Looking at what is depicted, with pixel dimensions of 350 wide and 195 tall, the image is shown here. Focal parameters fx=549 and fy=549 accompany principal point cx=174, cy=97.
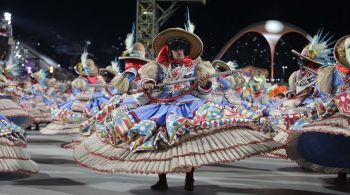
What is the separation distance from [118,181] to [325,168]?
222 cm

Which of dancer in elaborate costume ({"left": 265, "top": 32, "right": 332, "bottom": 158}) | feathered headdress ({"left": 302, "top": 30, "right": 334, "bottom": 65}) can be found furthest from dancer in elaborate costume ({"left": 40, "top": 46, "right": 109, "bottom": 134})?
feathered headdress ({"left": 302, "top": 30, "right": 334, "bottom": 65})

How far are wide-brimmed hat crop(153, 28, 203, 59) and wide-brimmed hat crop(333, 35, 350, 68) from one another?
4.60 feet

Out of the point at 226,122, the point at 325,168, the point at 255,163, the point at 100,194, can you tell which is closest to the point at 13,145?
the point at 100,194

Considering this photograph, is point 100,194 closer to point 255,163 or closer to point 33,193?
point 33,193

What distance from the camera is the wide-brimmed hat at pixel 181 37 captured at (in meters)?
5.65

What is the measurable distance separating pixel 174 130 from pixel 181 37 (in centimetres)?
124

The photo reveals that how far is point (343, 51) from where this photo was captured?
18.3 feet

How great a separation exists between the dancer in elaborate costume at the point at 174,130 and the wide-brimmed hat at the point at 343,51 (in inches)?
49.8

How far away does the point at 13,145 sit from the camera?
19.0 feet

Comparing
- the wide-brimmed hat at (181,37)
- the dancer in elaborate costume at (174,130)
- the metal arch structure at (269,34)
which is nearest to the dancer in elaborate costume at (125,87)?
the dancer in elaborate costume at (174,130)

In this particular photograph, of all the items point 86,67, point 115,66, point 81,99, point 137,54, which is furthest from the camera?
point 81,99

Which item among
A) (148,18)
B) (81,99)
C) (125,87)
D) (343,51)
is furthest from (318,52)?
(148,18)

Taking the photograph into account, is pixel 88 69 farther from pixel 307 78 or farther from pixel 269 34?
pixel 269 34

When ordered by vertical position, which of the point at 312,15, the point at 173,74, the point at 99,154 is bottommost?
the point at 99,154
